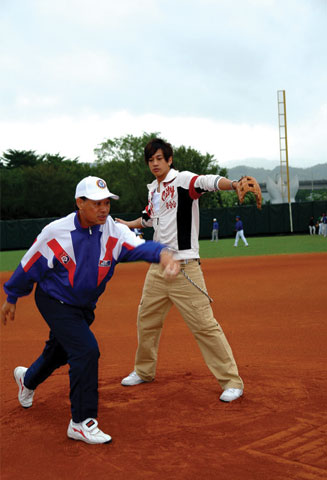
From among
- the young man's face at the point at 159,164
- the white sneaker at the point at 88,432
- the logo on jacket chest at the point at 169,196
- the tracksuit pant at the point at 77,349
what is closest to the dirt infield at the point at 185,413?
the white sneaker at the point at 88,432

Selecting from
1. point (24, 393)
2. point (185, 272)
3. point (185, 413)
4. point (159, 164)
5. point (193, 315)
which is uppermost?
point (159, 164)

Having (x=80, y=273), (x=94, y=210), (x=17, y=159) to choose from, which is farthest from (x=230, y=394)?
(x=17, y=159)

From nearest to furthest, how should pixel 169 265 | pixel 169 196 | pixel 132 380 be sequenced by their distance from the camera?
pixel 169 265
pixel 169 196
pixel 132 380

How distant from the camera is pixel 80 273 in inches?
158

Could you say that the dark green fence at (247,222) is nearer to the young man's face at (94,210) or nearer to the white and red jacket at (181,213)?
the white and red jacket at (181,213)

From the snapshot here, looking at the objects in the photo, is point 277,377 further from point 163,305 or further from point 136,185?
point 136,185

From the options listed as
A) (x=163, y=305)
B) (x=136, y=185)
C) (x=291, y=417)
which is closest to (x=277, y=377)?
(x=291, y=417)

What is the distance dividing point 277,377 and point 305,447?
167 cm

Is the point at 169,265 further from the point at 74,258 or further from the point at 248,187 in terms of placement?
the point at 248,187

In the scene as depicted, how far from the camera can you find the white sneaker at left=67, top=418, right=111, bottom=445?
393cm

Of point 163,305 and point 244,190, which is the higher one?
point 244,190

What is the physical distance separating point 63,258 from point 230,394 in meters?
2.01

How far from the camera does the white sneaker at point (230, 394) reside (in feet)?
15.4

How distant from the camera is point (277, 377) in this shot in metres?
5.32
